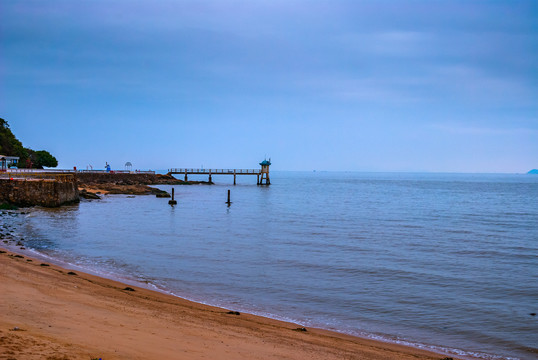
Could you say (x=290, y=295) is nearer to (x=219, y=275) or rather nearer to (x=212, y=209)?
(x=219, y=275)

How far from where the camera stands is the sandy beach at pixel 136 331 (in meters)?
6.74

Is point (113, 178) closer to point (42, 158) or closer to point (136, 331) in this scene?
point (42, 158)

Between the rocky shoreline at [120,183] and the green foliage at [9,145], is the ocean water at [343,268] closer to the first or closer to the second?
the rocky shoreline at [120,183]

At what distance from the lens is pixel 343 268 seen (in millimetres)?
18062

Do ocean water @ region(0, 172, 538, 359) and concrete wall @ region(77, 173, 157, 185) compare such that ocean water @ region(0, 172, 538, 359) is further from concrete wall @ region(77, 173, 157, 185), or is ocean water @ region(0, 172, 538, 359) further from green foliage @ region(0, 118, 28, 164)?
green foliage @ region(0, 118, 28, 164)

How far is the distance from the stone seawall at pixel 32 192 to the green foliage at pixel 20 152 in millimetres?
38070

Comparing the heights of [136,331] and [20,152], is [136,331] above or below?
below

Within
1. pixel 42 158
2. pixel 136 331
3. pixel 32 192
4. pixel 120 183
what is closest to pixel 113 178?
pixel 120 183

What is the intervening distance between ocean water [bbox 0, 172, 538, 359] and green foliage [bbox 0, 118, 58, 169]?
57.0 meters

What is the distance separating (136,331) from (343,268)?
1138cm

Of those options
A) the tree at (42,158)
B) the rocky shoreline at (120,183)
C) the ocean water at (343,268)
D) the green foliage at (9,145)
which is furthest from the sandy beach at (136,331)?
the tree at (42,158)

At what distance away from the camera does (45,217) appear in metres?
32.8

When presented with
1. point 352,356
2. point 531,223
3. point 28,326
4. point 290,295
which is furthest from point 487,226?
point 28,326

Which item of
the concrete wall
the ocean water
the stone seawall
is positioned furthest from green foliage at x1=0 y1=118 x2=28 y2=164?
the ocean water
